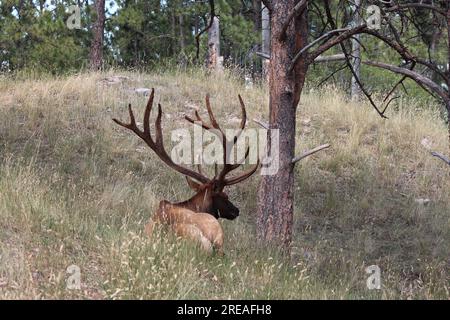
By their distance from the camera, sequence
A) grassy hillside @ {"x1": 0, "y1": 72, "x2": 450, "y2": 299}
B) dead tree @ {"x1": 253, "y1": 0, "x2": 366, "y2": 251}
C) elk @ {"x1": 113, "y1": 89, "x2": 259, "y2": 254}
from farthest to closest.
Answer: dead tree @ {"x1": 253, "y1": 0, "x2": 366, "y2": 251}
elk @ {"x1": 113, "y1": 89, "x2": 259, "y2": 254}
grassy hillside @ {"x1": 0, "y1": 72, "x2": 450, "y2": 299}

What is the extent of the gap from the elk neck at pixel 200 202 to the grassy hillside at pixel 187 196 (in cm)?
44

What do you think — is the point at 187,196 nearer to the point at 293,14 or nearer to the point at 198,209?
the point at 198,209

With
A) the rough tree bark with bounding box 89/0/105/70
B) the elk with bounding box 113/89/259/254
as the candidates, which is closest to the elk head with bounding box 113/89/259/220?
the elk with bounding box 113/89/259/254

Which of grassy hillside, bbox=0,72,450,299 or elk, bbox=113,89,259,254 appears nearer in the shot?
grassy hillside, bbox=0,72,450,299

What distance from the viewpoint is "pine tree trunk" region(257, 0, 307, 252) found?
6391mm

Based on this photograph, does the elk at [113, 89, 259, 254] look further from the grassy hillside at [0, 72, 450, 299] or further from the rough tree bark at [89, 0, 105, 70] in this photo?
the rough tree bark at [89, 0, 105, 70]

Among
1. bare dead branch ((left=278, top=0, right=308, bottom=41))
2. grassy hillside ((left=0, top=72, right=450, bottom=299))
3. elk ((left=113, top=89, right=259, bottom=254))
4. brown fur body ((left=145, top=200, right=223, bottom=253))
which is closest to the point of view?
grassy hillside ((left=0, top=72, right=450, bottom=299))

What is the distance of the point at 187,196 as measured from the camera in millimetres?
8828

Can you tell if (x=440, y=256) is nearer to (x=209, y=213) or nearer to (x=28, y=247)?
(x=209, y=213)

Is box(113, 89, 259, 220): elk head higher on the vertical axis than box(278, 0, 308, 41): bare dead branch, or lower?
lower

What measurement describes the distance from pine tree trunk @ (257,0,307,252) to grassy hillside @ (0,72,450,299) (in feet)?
1.07

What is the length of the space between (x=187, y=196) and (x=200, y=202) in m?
2.36

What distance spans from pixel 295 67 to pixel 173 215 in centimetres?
195

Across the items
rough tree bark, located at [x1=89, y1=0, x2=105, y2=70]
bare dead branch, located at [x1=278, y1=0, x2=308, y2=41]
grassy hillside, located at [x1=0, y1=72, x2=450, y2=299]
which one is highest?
rough tree bark, located at [x1=89, y1=0, x2=105, y2=70]
